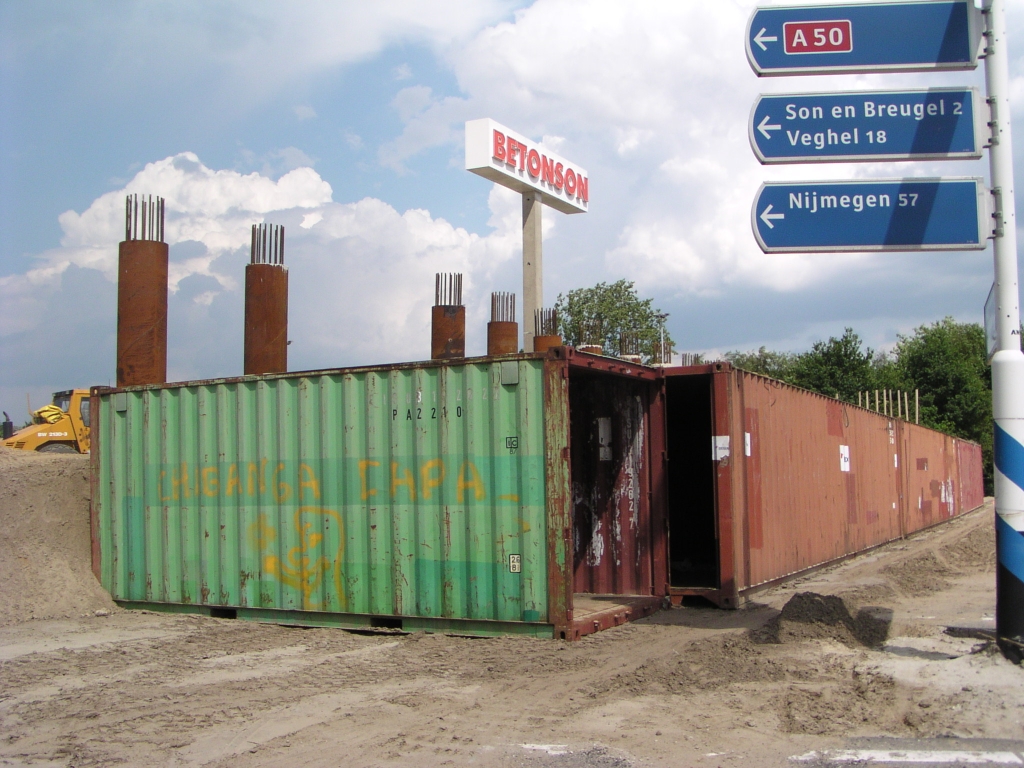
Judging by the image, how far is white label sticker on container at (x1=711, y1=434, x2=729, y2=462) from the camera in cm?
1029

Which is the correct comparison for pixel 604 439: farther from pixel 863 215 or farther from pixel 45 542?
pixel 45 542

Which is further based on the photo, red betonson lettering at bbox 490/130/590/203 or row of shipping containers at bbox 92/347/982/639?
red betonson lettering at bbox 490/130/590/203

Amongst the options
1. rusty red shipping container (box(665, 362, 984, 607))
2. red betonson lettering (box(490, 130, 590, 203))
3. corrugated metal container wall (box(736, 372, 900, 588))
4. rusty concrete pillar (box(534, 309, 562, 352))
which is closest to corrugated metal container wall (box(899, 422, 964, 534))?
corrugated metal container wall (box(736, 372, 900, 588))

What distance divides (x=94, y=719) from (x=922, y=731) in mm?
5392

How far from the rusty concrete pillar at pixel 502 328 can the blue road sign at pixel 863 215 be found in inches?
509

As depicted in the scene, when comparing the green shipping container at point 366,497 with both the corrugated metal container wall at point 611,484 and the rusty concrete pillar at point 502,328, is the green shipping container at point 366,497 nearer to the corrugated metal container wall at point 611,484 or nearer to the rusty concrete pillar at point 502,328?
the corrugated metal container wall at point 611,484

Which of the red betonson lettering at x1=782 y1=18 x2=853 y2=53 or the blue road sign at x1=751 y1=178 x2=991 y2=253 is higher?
the red betonson lettering at x1=782 y1=18 x2=853 y2=53

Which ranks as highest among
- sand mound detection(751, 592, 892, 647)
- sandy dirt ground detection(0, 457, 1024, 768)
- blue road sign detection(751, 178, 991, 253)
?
blue road sign detection(751, 178, 991, 253)

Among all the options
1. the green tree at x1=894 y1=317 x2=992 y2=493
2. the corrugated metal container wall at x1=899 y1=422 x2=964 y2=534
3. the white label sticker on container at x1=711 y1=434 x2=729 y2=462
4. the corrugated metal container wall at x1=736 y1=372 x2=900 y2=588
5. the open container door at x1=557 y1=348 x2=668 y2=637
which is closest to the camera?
the white label sticker on container at x1=711 y1=434 x2=729 y2=462

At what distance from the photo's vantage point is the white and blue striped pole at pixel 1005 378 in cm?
646

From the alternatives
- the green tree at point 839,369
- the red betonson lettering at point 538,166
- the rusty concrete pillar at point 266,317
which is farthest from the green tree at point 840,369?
the rusty concrete pillar at point 266,317

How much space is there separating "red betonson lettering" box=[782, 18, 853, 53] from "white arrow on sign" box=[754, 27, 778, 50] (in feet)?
0.29

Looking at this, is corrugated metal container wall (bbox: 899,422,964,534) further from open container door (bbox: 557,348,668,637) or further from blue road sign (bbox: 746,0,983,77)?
blue road sign (bbox: 746,0,983,77)

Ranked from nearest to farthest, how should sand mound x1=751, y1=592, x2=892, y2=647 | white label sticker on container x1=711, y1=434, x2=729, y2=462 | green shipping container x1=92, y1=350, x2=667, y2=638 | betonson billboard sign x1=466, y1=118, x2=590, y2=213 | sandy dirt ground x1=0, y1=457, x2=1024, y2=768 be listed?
sandy dirt ground x1=0, y1=457, x2=1024, y2=768
sand mound x1=751, y1=592, x2=892, y2=647
green shipping container x1=92, y1=350, x2=667, y2=638
white label sticker on container x1=711, y1=434, x2=729, y2=462
betonson billboard sign x1=466, y1=118, x2=590, y2=213
